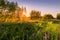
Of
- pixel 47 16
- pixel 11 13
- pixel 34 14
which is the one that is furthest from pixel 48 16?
pixel 11 13

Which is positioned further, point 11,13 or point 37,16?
point 11,13

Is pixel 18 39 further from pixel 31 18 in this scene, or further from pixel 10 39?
pixel 31 18

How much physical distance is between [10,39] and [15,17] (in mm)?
2481

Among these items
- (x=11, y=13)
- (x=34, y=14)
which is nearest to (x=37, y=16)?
(x=34, y=14)

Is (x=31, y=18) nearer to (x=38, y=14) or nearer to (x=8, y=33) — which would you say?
(x=38, y=14)

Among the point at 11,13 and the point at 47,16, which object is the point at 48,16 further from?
the point at 11,13

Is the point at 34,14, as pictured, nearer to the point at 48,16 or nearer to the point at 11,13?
the point at 48,16

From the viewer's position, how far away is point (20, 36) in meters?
1.93

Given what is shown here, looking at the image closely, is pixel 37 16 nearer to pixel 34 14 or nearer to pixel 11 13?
pixel 34 14

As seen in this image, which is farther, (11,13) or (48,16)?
(11,13)

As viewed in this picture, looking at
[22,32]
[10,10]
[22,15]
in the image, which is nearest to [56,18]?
[22,15]

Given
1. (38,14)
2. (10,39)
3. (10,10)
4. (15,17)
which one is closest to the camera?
(10,39)

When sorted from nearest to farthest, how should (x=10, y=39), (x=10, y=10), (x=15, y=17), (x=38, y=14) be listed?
(x=10, y=39) → (x=38, y=14) → (x=15, y=17) → (x=10, y=10)

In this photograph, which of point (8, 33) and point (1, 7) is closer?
point (8, 33)
